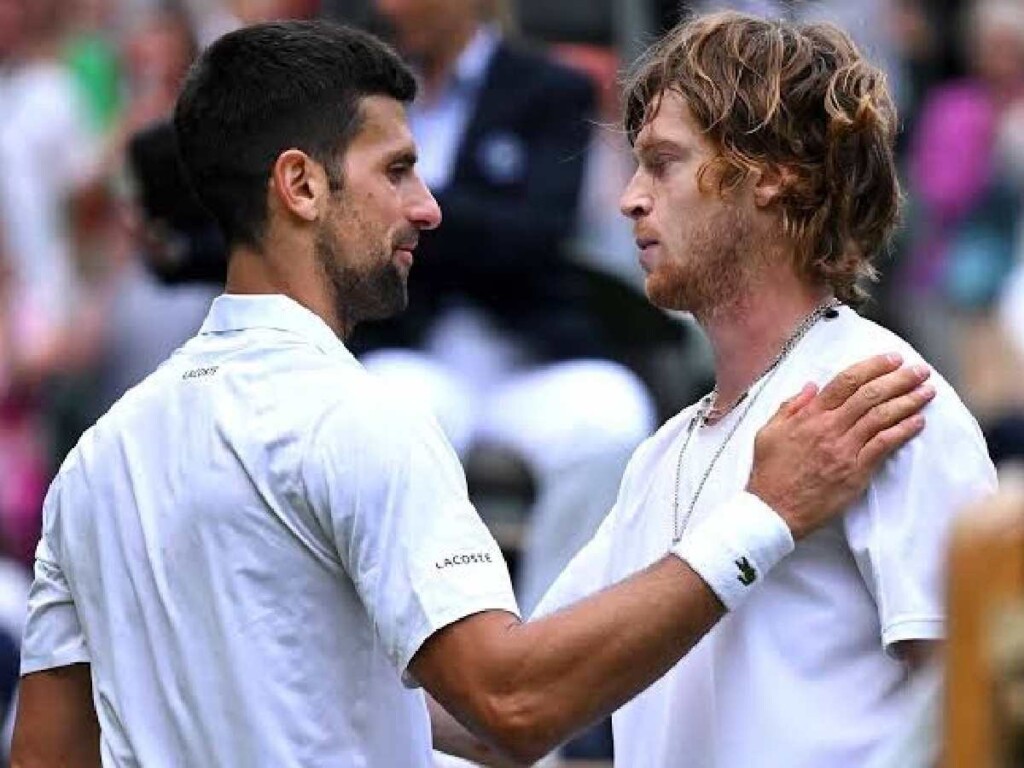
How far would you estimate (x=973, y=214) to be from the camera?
8.82 metres

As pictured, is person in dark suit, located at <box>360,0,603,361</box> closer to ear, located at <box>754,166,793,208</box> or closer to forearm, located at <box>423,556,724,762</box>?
ear, located at <box>754,166,793,208</box>

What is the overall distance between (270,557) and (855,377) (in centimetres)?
83

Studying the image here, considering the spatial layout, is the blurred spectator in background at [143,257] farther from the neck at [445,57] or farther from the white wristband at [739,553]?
the white wristband at [739,553]

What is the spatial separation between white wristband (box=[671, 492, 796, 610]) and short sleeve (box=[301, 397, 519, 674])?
286 mm

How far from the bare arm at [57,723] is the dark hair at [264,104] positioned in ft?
2.31

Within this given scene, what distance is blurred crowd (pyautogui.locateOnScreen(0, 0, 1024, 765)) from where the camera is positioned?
22.8ft

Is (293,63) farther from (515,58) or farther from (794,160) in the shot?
(515,58)

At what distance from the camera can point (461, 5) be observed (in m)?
6.95

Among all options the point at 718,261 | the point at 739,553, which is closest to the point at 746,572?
the point at 739,553

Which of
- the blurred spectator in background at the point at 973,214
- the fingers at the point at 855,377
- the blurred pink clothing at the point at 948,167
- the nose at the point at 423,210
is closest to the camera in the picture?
the fingers at the point at 855,377

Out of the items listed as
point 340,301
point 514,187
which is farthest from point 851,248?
point 514,187

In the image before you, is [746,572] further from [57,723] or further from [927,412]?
[57,723]

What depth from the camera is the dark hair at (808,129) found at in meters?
3.91

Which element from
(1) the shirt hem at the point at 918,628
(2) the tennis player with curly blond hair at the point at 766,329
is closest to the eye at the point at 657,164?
(2) the tennis player with curly blond hair at the point at 766,329
